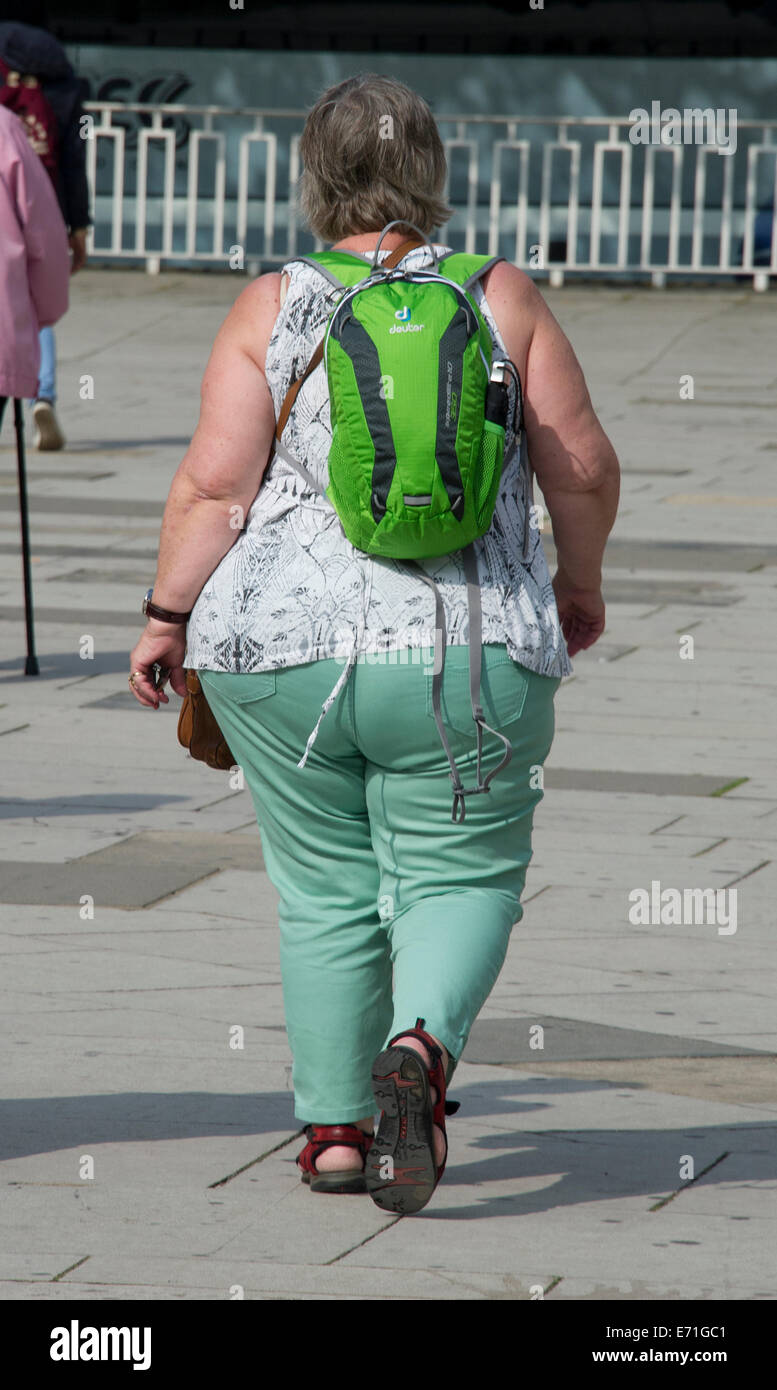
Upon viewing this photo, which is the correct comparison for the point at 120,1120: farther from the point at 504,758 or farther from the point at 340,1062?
the point at 504,758

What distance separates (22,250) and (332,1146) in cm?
460

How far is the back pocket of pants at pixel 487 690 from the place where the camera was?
11.7 feet

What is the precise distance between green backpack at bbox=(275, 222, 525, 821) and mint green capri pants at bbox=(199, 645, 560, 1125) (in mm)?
64

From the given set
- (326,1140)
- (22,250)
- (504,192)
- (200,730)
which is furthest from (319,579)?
(504,192)

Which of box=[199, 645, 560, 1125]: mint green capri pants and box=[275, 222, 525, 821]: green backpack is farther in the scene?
box=[199, 645, 560, 1125]: mint green capri pants

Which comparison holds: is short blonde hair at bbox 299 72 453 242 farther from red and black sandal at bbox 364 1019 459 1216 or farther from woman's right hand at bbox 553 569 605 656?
red and black sandal at bbox 364 1019 459 1216

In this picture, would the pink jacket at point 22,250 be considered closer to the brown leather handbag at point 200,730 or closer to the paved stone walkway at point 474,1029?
the paved stone walkway at point 474,1029

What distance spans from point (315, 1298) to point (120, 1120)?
90 centimetres

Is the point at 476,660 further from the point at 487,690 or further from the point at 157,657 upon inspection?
the point at 157,657

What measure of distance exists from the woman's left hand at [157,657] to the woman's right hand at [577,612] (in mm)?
614

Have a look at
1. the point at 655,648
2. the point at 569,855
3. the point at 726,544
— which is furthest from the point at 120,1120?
the point at 726,544

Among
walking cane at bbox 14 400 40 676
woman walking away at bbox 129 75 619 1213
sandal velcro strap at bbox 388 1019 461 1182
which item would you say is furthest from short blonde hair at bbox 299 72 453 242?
walking cane at bbox 14 400 40 676

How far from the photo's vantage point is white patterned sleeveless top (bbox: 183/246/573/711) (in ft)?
11.7
